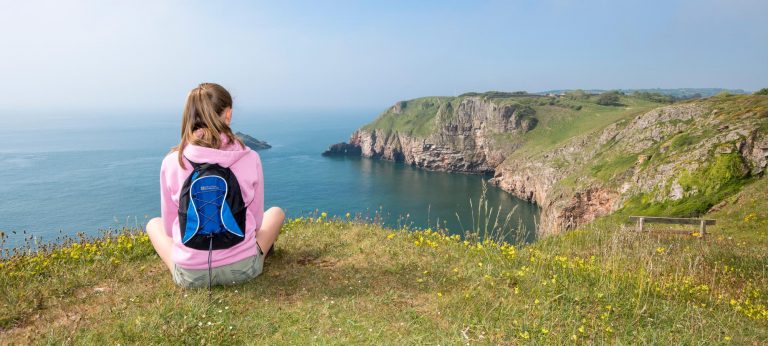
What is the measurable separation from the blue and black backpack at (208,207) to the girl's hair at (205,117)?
0.29 metres

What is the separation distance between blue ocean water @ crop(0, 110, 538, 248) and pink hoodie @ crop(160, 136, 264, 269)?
43614 millimetres

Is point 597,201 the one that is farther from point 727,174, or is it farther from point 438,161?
point 438,161

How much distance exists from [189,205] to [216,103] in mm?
1341

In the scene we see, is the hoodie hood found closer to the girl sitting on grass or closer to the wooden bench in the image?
the girl sitting on grass

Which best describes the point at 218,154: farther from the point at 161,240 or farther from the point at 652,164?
the point at 652,164

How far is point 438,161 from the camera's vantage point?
163250 mm

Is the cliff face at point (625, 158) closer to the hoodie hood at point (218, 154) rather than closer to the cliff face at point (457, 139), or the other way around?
→ the cliff face at point (457, 139)

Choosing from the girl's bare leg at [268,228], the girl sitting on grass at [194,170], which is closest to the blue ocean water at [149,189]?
the girl's bare leg at [268,228]

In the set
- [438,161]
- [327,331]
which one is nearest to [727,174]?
[327,331]

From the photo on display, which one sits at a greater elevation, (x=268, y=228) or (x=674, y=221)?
(x=268, y=228)

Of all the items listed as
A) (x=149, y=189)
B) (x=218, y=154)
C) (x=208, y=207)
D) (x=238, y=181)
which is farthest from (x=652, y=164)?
(x=149, y=189)

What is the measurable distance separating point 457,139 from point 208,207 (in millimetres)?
165096

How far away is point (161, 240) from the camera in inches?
235

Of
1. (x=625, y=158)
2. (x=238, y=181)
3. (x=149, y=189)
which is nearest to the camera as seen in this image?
(x=238, y=181)
